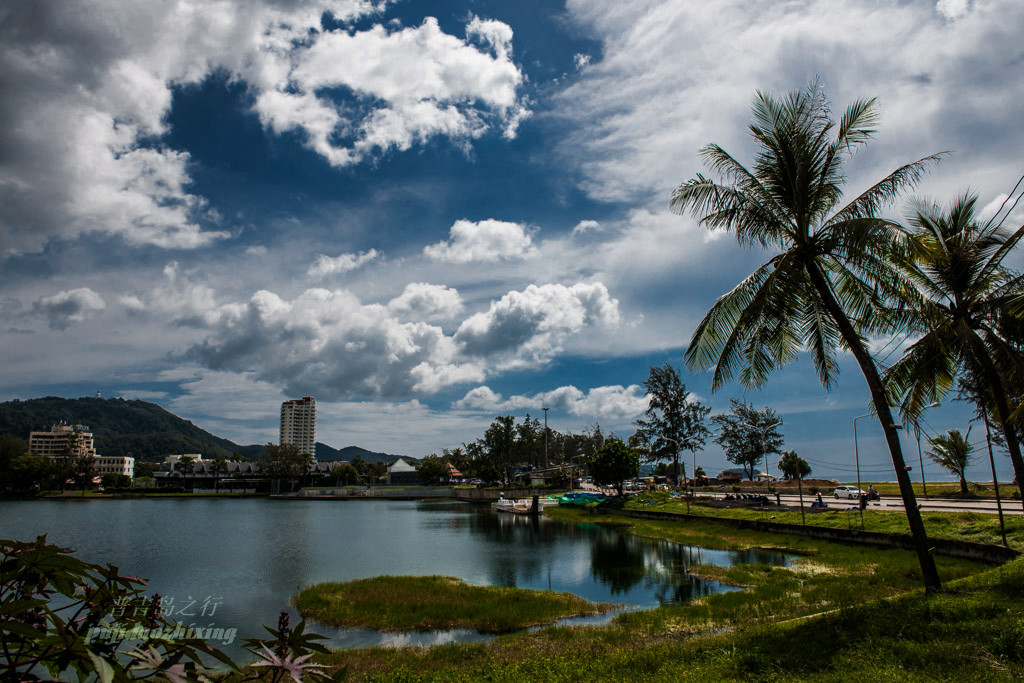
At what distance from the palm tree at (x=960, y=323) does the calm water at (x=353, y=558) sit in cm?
1028

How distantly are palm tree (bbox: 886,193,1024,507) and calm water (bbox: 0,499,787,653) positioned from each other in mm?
10276

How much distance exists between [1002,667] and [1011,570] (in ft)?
20.4

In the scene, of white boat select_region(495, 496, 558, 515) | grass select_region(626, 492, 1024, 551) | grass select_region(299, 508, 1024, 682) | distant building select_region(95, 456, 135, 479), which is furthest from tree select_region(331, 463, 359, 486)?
grass select_region(299, 508, 1024, 682)

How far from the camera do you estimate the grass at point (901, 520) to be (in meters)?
20.3

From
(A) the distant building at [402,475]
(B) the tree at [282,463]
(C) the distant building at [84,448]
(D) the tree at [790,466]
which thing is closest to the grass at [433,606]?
(D) the tree at [790,466]

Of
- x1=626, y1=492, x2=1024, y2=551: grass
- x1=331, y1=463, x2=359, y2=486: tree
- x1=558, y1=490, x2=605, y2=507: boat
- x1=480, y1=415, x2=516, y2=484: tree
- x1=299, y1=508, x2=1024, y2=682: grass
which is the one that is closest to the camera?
x1=299, y1=508, x2=1024, y2=682: grass

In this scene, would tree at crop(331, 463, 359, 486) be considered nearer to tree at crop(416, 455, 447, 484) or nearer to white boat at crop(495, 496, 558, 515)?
tree at crop(416, 455, 447, 484)

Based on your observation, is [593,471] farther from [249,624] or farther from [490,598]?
[249,624]

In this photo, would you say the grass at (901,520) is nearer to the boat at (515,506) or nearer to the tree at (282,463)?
the boat at (515,506)

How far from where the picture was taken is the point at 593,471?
6669 cm

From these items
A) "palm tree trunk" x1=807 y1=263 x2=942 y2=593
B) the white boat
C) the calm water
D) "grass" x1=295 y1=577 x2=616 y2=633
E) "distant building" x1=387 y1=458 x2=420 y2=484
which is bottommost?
"distant building" x1=387 y1=458 x2=420 y2=484

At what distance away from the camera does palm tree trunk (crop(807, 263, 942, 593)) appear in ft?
39.8

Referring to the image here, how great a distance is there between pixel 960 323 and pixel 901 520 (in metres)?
18.8

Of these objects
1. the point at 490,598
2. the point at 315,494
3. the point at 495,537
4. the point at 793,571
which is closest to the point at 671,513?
the point at 495,537
